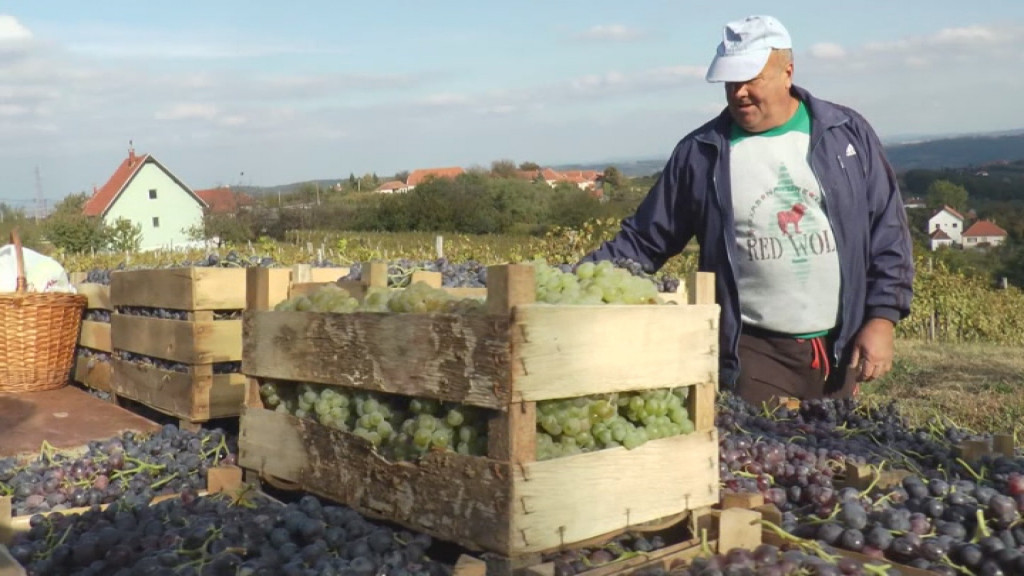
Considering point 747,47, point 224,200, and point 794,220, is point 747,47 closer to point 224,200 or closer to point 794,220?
point 794,220

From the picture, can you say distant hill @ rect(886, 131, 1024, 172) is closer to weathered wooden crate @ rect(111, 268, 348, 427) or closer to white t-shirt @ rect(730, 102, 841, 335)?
white t-shirt @ rect(730, 102, 841, 335)

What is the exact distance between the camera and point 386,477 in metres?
2.30

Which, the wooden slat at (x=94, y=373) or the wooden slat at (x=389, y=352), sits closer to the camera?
the wooden slat at (x=389, y=352)

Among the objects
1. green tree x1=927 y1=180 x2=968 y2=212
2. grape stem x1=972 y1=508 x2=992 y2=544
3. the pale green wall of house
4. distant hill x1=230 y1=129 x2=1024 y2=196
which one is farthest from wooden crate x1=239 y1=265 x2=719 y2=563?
distant hill x1=230 y1=129 x2=1024 y2=196

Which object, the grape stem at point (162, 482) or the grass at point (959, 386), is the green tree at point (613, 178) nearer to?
the grass at point (959, 386)

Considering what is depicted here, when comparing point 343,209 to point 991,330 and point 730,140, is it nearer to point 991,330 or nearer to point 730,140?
point 991,330

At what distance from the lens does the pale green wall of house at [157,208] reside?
70.4 meters

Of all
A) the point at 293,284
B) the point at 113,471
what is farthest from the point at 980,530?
the point at 113,471

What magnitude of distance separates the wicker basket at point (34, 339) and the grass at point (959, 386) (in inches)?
167

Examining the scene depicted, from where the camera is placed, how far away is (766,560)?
1.87 m

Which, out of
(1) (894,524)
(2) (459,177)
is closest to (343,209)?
(2) (459,177)

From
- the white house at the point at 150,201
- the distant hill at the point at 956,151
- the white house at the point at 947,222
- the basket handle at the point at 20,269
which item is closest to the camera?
A: the basket handle at the point at 20,269

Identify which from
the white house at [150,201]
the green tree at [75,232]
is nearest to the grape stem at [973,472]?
the green tree at [75,232]

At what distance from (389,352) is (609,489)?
600 millimetres
